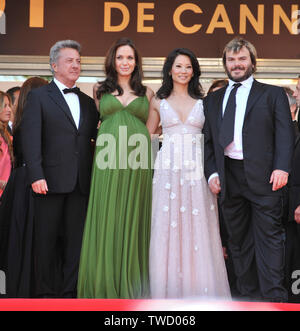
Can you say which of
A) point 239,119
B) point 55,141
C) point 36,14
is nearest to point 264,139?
point 239,119

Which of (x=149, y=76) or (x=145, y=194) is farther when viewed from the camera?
(x=149, y=76)

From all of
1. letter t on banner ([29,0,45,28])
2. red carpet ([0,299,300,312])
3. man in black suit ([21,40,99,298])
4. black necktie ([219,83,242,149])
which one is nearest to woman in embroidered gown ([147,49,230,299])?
black necktie ([219,83,242,149])

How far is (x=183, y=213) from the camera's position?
461cm

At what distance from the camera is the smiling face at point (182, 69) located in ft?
15.5

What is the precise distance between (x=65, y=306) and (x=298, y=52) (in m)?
3.55

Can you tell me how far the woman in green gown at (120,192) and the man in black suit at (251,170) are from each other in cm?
49

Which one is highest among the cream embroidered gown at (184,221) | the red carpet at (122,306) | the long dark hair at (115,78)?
the long dark hair at (115,78)

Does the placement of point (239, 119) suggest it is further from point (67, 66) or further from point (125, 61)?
point (67, 66)

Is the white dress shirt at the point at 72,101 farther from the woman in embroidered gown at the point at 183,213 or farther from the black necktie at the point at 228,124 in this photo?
the black necktie at the point at 228,124

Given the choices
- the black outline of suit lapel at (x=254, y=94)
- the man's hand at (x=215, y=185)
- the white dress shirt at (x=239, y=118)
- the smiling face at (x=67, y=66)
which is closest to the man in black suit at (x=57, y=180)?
the smiling face at (x=67, y=66)

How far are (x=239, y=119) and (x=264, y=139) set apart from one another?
20 centimetres

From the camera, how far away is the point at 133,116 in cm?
470

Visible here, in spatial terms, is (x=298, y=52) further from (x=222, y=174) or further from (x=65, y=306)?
(x=65, y=306)
